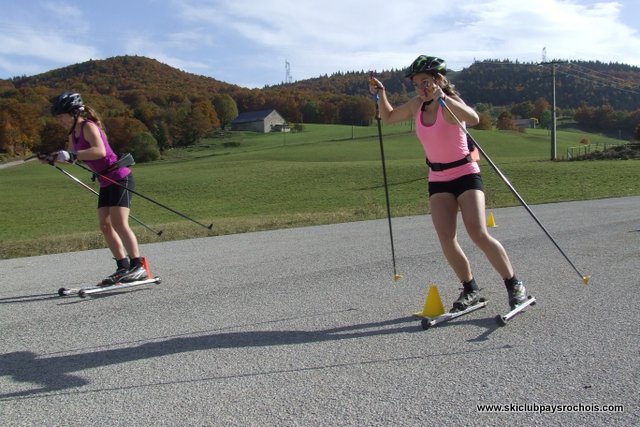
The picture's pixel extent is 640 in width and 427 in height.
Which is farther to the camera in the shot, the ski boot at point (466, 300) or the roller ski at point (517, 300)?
the ski boot at point (466, 300)

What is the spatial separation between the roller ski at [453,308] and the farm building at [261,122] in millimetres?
139034

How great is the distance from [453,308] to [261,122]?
14553 cm

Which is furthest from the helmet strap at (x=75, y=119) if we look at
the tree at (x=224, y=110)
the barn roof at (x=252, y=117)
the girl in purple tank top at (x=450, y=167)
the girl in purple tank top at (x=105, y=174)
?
the tree at (x=224, y=110)

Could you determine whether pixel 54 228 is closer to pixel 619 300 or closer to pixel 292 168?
pixel 619 300

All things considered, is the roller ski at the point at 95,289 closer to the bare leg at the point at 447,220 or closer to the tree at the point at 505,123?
the bare leg at the point at 447,220

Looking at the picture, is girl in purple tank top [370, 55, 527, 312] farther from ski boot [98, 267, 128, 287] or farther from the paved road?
ski boot [98, 267, 128, 287]

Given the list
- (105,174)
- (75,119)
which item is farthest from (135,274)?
(75,119)

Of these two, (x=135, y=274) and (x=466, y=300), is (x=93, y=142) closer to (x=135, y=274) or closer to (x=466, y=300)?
(x=135, y=274)

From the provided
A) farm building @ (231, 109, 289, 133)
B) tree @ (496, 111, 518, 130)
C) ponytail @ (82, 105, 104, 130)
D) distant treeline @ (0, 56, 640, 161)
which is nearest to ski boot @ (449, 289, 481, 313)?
ponytail @ (82, 105, 104, 130)

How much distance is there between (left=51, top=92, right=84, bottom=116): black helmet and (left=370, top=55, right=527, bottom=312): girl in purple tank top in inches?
150

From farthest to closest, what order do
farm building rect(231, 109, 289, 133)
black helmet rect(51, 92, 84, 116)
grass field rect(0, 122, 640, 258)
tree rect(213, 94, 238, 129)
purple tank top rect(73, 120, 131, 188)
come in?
1. tree rect(213, 94, 238, 129)
2. farm building rect(231, 109, 289, 133)
3. grass field rect(0, 122, 640, 258)
4. purple tank top rect(73, 120, 131, 188)
5. black helmet rect(51, 92, 84, 116)

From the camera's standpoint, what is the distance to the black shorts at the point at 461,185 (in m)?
4.95

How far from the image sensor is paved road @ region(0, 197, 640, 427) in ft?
10.7

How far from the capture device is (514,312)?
4.82 metres
